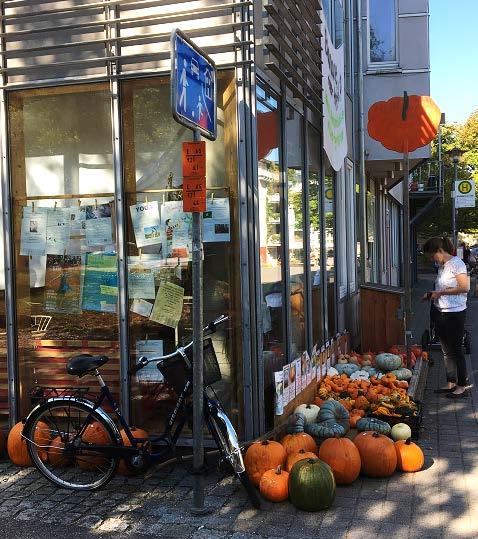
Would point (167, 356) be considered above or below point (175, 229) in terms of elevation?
below

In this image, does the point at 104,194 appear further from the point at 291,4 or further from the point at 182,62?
the point at 291,4

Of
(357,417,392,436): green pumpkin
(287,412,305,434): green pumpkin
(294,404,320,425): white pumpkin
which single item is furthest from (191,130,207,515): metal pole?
(357,417,392,436): green pumpkin

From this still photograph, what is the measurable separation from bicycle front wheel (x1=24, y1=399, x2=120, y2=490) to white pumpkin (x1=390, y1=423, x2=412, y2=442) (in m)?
2.23

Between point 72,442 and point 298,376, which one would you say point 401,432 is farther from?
point 72,442

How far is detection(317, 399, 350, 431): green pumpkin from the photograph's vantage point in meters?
5.61

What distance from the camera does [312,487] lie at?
13.5 feet

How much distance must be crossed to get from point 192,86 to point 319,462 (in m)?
2.47

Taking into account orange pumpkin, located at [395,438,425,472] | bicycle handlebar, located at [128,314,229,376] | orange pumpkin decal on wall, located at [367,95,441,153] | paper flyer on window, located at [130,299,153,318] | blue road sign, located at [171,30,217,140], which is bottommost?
orange pumpkin, located at [395,438,425,472]

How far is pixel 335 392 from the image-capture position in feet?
21.6

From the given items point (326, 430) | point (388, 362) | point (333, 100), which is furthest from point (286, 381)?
point (333, 100)

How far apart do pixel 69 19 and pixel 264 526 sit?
13.2ft

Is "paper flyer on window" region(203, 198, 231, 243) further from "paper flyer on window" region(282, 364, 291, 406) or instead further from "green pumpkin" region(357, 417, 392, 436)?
"green pumpkin" region(357, 417, 392, 436)

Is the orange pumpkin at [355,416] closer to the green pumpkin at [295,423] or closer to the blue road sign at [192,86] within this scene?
the green pumpkin at [295,423]

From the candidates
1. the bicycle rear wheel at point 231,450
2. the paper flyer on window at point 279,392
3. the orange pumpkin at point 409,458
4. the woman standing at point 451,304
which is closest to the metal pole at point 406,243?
the woman standing at point 451,304
